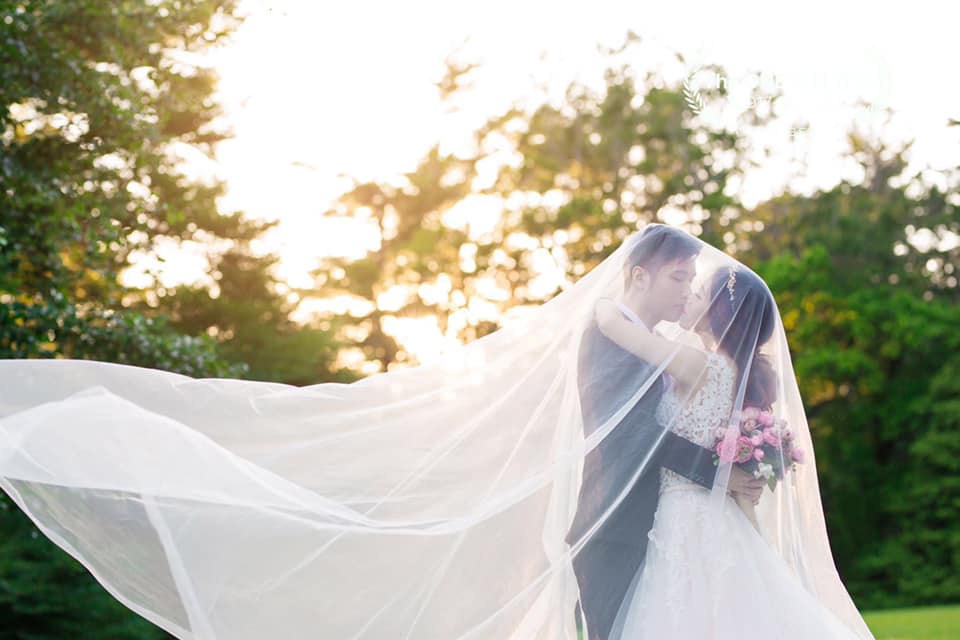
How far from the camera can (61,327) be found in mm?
6734

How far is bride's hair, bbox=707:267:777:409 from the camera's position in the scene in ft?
13.5

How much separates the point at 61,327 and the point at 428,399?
11.0 feet

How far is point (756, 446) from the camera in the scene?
3.96 meters

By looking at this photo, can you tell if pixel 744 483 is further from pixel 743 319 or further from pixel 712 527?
Result: pixel 743 319

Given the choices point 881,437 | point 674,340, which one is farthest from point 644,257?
point 881,437

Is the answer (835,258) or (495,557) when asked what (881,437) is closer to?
(835,258)

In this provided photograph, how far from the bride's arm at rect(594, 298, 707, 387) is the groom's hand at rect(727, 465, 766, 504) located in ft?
1.19

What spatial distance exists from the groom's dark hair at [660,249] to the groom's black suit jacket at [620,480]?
37 centimetres

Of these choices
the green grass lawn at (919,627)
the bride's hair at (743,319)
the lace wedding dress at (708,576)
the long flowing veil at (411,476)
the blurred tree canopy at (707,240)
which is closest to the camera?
the lace wedding dress at (708,576)

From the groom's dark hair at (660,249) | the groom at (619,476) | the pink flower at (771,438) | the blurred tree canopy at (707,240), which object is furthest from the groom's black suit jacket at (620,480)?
the blurred tree canopy at (707,240)

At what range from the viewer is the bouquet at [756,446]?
3.93m

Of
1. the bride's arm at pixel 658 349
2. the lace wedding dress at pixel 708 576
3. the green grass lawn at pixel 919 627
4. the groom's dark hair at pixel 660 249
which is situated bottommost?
the green grass lawn at pixel 919 627

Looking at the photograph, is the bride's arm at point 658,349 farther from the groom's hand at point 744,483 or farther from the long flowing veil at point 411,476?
the groom's hand at point 744,483

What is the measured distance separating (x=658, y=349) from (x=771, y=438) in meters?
0.52
